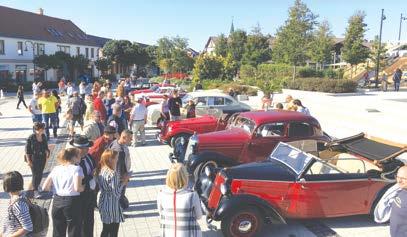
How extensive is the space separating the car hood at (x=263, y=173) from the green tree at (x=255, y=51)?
148 ft

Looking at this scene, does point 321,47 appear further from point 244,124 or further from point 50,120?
point 244,124

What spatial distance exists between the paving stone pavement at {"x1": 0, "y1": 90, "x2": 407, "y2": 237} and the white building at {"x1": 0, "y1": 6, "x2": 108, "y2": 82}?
23.2 m

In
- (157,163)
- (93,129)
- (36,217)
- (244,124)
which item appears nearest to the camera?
(36,217)

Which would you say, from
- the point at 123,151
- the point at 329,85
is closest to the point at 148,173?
the point at 123,151

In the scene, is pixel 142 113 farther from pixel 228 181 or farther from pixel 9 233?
pixel 9 233

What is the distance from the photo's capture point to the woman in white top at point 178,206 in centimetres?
403

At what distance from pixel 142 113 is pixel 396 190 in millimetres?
9165

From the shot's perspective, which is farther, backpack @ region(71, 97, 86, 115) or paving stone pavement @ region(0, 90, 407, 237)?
backpack @ region(71, 97, 86, 115)

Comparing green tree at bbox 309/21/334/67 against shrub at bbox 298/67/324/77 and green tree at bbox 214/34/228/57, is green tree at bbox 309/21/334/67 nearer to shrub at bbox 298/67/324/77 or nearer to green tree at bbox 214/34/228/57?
shrub at bbox 298/67/324/77

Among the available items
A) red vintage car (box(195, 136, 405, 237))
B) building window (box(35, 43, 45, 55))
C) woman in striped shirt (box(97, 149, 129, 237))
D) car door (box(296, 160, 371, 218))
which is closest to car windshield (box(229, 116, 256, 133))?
red vintage car (box(195, 136, 405, 237))

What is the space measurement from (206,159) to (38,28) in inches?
1955

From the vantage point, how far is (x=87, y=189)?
17.0 feet

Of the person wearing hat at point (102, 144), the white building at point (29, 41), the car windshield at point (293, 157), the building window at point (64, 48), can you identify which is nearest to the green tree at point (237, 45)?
the white building at point (29, 41)

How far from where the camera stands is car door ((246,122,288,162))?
8.91 metres
